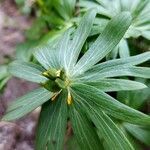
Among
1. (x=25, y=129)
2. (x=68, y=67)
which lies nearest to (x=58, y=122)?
(x=68, y=67)

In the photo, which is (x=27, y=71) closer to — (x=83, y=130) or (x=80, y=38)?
(x=80, y=38)

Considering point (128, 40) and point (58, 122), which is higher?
point (128, 40)

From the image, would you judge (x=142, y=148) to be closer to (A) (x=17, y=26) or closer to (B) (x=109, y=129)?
(B) (x=109, y=129)

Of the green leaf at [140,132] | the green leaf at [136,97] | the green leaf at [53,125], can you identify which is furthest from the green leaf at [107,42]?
the green leaf at [140,132]

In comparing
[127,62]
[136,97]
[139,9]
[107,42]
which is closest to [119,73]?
[127,62]

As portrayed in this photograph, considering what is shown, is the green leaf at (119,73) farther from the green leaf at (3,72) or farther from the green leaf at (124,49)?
the green leaf at (3,72)

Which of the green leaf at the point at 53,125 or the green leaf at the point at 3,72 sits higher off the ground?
the green leaf at the point at 3,72
